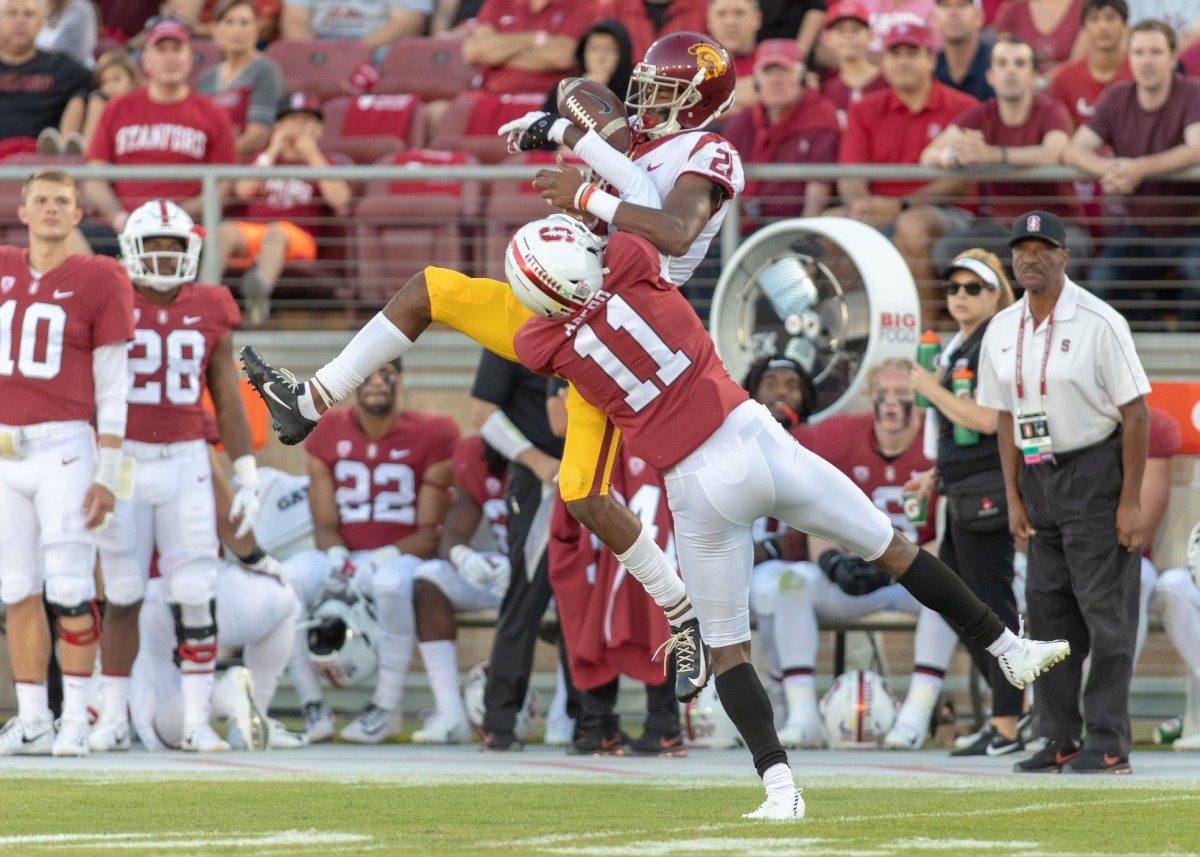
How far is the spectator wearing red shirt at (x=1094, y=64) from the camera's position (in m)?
10.0

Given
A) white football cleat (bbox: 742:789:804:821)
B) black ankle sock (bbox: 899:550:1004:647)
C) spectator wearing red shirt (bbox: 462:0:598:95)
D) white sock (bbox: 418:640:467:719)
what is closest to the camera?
white football cleat (bbox: 742:789:804:821)

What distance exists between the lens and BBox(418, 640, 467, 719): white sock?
A: 9023 millimetres

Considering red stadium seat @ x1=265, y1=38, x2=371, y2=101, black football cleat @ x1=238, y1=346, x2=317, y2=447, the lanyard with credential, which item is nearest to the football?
black football cleat @ x1=238, y1=346, x2=317, y2=447

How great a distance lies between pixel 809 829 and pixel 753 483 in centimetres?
92

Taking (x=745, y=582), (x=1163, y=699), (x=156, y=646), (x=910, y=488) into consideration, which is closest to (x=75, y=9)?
(x=156, y=646)

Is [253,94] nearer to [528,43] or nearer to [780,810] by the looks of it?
[528,43]

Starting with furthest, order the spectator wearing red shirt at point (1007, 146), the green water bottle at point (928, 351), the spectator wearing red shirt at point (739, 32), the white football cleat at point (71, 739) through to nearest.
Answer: the spectator wearing red shirt at point (739, 32) → the spectator wearing red shirt at point (1007, 146) → the green water bottle at point (928, 351) → the white football cleat at point (71, 739)

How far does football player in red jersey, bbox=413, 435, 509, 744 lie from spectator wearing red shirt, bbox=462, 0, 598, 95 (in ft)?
10.3

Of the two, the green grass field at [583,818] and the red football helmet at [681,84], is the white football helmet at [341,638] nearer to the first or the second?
the green grass field at [583,818]

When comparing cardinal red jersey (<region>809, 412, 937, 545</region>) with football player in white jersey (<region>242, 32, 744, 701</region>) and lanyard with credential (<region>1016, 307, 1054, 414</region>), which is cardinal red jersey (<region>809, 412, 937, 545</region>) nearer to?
lanyard with credential (<region>1016, 307, 1054, 414</region>)

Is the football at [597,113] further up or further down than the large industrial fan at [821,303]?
further up

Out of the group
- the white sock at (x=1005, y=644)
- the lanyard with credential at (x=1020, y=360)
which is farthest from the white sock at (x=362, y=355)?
the lanyard with credential at (x=1020, y=360)

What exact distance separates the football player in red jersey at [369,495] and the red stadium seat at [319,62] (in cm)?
348

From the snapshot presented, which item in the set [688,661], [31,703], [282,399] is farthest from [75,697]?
[688,661]
